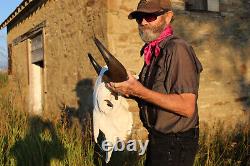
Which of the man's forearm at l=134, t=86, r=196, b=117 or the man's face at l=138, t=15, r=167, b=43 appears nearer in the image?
the man's forearm at l=134, t=86, r=196, b=117

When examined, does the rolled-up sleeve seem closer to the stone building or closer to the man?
Result: the man

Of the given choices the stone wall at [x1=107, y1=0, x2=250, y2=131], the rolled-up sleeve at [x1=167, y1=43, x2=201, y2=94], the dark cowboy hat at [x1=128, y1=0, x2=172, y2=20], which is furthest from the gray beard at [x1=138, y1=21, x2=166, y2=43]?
the stone wall at [x1=107, y1=0, x2=250, y2=131]

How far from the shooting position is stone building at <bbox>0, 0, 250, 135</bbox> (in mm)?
6109

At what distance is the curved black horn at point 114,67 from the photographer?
7.30ft

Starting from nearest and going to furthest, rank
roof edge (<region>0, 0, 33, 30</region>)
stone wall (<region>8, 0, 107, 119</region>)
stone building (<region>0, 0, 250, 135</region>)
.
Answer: stone building (<region>0, 0, 250, 135</region>)
stone wall (<region>8, 0, 107, 119</region>)
roof edge (<region>0, 0, 33, 30</region>)

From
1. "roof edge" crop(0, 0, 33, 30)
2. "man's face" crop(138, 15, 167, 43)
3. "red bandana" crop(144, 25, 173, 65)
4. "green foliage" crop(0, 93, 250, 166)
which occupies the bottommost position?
"green foliage" crop(0, 93, 250, 166)

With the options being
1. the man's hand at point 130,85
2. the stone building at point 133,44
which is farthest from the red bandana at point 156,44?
the stone building at point 133,44

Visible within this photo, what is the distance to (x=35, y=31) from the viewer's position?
953cm

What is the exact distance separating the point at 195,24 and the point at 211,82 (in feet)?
3.71

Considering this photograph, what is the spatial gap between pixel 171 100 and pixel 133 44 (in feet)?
13.0

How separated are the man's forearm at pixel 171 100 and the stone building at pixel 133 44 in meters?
3.69

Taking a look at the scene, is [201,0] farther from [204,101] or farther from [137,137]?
[137,137]

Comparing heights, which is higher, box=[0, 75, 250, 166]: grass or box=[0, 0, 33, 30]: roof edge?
box=[0, 0, 33, 30]: roof edge

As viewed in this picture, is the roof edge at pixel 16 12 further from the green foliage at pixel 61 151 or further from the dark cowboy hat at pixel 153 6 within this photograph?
the dark cowboy hat at pixel 153 6
